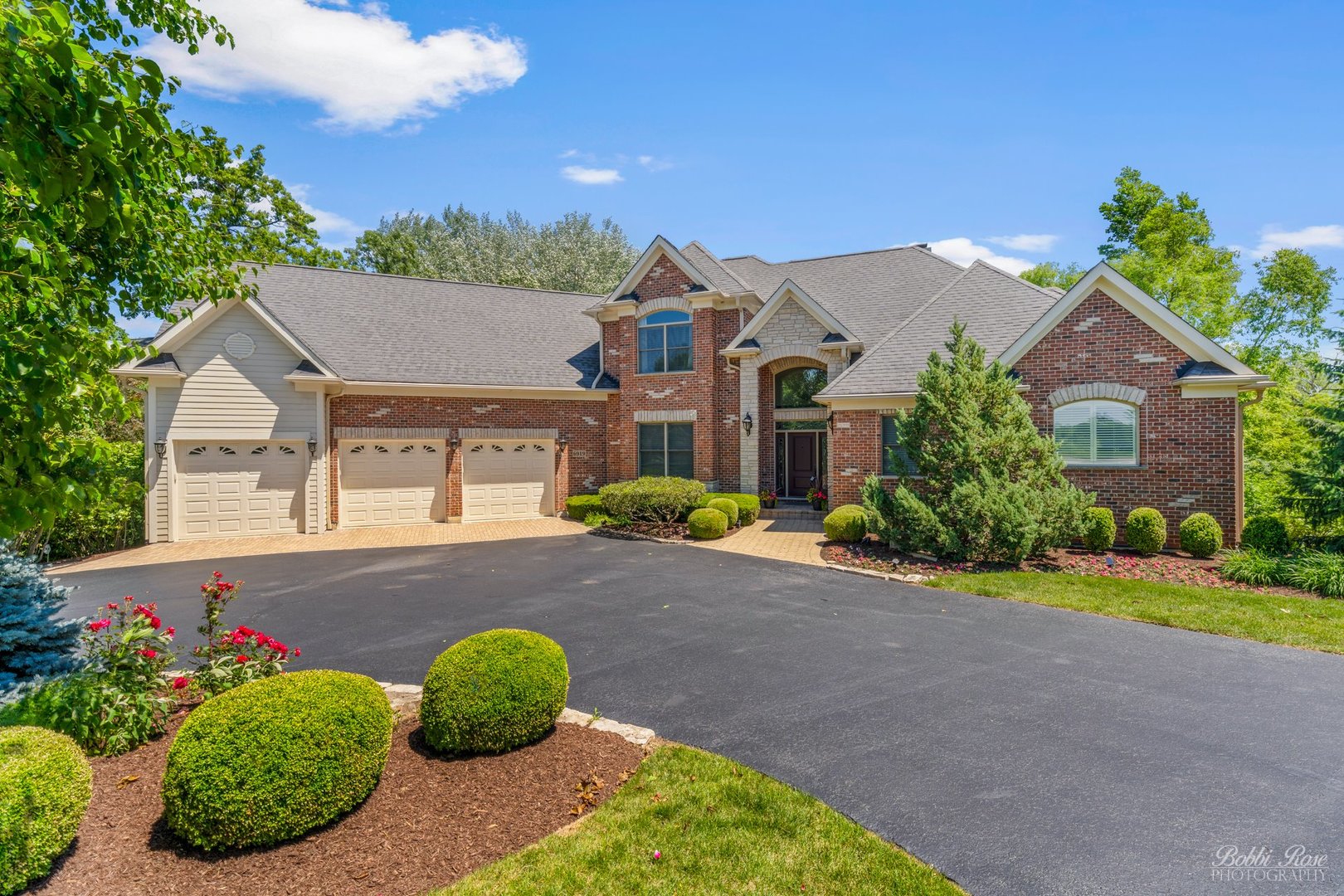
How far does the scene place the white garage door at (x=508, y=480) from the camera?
19.6m

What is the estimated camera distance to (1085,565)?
12867mm

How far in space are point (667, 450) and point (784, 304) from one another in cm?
554

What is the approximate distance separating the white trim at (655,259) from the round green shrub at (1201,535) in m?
12.7

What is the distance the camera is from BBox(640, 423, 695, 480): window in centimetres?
2091

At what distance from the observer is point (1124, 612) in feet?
31.7

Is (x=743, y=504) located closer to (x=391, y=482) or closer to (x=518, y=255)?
(x=391, y=482)

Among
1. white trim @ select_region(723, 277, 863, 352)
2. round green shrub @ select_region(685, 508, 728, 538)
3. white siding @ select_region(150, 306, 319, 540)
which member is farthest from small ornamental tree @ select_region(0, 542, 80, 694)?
white trim @ select_region(723, 277, 863, 352)

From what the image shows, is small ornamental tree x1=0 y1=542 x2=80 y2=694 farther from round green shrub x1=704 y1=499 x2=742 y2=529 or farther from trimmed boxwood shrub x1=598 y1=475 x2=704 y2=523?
round green shrub x1=704 y1=499 x2=742 y2=529

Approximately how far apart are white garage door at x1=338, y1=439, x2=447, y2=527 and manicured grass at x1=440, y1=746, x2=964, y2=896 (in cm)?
1572

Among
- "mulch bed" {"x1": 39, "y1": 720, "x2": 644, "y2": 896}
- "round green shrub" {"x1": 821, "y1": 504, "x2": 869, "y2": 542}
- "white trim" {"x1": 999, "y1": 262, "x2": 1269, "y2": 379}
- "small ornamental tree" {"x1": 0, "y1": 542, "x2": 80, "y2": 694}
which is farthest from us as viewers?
"round green shrub" {"x1": 821, "y1": 504, "x2": 869, "y2": 542}

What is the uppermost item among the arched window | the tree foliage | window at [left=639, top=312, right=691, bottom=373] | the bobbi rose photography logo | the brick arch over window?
the tree foliage

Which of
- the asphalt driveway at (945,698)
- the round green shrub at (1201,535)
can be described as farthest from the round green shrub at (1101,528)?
the asphalt driveway at (945,698)

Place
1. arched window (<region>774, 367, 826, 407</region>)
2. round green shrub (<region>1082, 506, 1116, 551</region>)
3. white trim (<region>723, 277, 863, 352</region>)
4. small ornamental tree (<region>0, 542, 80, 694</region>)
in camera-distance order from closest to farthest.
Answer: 1. small ornamental tree (<region>0, 542, 80, 694</region>)
2. round green shrub (<region>1082, 506, 1116, 551</region>)
3. white trim (<region>723, 277, 863, 352</region>)
4. arched window (<region>774, 367, 826, 407</region>)

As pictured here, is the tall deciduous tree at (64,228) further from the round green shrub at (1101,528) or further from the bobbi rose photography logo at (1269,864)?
the round green shrub at (1101,528)
